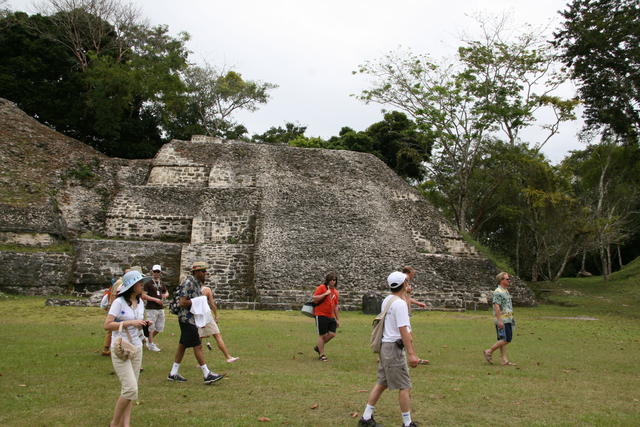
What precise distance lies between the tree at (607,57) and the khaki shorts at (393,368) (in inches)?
572

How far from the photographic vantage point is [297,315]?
49.1 feet

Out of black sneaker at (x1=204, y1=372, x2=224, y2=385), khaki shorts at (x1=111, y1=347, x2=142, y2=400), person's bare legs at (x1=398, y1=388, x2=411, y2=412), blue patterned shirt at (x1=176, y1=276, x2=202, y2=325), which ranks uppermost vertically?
blue patterned shirt at (x1=176, y1=276, x2=202, y2=325)

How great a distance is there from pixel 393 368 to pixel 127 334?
2269 millimetres

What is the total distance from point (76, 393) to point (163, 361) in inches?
79.6

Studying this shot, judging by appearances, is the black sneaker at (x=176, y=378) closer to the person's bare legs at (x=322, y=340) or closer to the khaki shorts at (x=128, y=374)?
the khaki shorts at (x=128, y=374)

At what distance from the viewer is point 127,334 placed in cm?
479

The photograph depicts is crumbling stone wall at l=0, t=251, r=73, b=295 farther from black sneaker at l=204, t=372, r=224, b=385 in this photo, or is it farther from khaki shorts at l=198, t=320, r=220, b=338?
black sneaker at l=204, t=372, r=224, b=385

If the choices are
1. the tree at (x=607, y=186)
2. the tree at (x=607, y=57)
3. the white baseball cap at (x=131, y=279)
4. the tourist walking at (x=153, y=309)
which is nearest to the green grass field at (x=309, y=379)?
the tourist walking at (x=153, y=309)

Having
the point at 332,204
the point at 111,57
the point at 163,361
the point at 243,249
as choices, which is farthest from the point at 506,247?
the point at 163,361

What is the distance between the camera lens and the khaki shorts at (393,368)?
4980 mm

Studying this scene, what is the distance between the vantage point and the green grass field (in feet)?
17.5

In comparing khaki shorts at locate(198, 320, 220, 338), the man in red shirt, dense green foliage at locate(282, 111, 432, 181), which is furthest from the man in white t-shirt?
dense green foliage at locate(282, 111, 432, 181)

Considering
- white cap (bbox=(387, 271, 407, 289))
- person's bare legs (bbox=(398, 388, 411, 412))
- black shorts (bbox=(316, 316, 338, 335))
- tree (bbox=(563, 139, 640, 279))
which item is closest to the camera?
person's bare legs (bbox=(398, 388, 411, 412))

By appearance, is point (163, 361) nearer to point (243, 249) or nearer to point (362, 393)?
point (362, 393)
